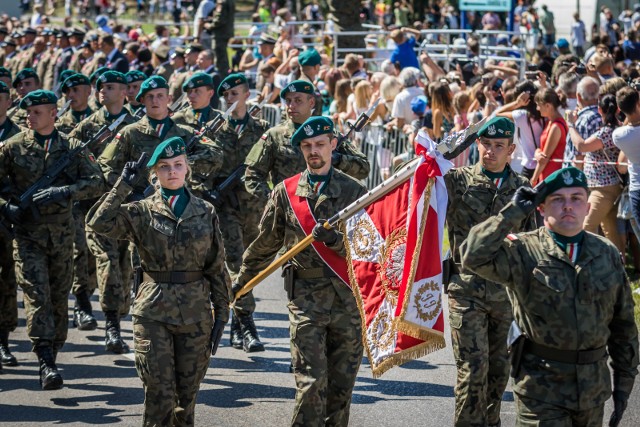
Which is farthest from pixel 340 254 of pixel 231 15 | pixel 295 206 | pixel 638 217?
pixel 231 15

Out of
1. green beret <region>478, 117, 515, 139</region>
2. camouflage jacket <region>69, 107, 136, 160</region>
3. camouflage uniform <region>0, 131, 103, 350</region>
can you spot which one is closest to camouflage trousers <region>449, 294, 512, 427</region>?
green beret <region>478, 117, 515, 139</region>

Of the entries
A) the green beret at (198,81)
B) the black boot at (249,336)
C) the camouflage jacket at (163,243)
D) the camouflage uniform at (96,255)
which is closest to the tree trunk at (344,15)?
the green beret at (198,81)

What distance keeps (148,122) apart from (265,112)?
9.37 metres

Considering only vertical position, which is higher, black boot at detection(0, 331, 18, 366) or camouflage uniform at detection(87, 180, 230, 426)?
camouflage uniform at detection(87, 180, 230, 426)

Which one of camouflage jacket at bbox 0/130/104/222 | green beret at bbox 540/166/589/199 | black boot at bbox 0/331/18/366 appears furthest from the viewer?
black boot at bbox 0/331/18/366

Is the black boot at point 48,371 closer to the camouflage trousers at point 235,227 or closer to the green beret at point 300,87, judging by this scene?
the camouflage trousers at point 235,227

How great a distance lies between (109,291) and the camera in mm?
11086

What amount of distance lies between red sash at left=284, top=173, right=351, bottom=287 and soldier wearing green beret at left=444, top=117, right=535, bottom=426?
78 centimetres

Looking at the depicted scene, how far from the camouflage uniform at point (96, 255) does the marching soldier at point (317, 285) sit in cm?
288

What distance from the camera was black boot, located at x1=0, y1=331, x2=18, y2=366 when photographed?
10455 millimetres

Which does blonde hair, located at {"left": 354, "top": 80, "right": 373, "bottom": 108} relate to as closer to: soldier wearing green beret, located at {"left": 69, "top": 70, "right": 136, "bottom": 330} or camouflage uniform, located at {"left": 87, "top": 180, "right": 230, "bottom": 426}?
soldier wearing green beret, located at {"left": 69, "top": 70, "right": 136, "bottom": 330}

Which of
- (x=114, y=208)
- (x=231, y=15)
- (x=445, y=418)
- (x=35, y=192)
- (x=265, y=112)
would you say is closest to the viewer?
(x=114, y=208)

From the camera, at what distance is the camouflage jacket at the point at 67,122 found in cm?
1295

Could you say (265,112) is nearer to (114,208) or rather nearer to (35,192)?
(35,192)
